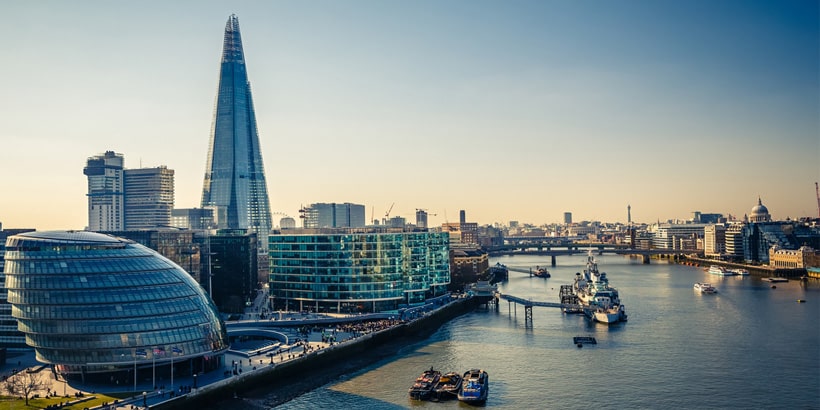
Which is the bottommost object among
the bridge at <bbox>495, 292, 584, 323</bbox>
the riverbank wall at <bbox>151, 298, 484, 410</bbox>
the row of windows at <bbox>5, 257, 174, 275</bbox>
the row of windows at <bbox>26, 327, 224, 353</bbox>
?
the riverbank wall at <bbox>151, 298, 484, 410</bbox>

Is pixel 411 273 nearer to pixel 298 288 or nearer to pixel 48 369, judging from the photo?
pixel 298 288

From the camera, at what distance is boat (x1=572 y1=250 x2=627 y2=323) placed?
3600 inches

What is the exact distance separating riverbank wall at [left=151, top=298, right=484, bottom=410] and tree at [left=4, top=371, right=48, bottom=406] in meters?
11.1

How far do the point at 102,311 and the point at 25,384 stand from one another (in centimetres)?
771

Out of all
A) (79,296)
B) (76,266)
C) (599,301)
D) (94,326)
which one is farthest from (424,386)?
(599,301)

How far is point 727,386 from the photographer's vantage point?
57094 mm

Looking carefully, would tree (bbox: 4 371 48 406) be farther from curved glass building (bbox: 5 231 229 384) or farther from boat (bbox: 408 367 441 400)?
boat (bbox: 408 367 441 400)

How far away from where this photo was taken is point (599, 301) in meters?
98.3

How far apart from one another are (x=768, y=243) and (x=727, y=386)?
144 metres

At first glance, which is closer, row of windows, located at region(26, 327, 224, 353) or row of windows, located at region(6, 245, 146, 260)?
row of windows, located at region(26, 327, 224, 353)

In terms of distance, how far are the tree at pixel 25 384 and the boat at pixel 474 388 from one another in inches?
1220

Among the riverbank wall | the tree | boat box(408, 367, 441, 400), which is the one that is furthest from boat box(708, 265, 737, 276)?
the tree

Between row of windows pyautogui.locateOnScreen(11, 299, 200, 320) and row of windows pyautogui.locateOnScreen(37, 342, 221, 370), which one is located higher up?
row of windows pyautogui.locateOnScreen(11, 299, 200, 320)

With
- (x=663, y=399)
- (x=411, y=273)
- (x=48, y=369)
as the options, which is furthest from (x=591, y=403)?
(x=411, y=273)
